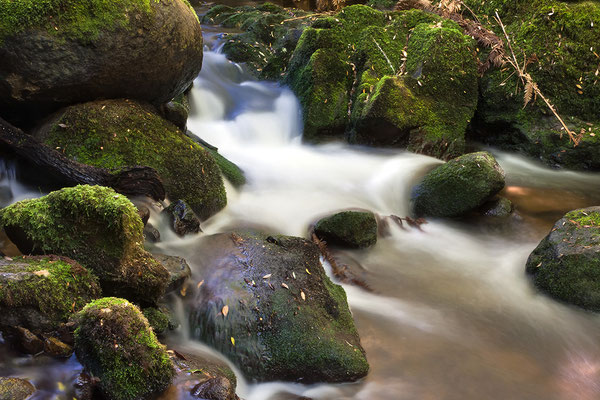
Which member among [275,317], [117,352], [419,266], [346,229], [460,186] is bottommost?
[419,266]

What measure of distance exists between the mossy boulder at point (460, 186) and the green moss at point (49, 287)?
448 cm

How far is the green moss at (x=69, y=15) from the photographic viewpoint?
4.09 m

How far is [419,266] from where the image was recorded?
17.3ft

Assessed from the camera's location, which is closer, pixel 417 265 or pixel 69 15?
pixel 69 15

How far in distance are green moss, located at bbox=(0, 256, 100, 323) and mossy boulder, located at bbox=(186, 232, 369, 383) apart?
0.94 m

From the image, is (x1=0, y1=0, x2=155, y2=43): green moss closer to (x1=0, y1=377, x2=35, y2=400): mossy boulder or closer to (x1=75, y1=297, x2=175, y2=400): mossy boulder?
(x1=75, y1=297, x2=175, y2=400): mossy boulder

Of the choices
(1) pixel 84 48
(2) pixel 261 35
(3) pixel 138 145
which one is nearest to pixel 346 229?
(3) pixel 138 145

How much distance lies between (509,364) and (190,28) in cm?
465

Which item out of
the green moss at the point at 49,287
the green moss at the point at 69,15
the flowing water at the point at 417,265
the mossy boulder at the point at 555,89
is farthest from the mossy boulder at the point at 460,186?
the green moss at the point at 49,287

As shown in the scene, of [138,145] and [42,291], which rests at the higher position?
[42,291]

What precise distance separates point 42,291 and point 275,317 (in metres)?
1.51

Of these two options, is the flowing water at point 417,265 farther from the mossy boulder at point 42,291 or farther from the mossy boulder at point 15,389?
the mossy boulder at point 42,291

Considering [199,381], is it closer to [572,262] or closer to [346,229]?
[346,229]

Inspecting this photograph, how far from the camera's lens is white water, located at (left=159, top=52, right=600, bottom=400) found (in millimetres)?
3576
